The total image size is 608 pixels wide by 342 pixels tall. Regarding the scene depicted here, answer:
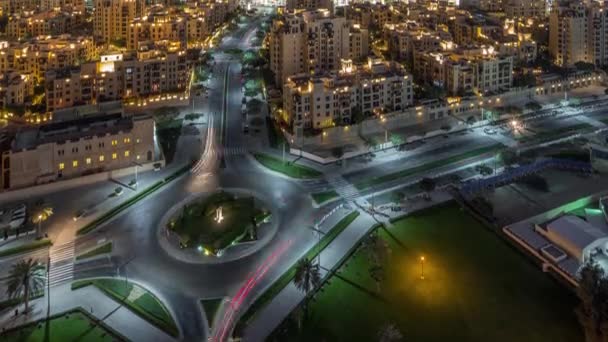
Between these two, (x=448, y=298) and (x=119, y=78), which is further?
(x=119, y=78)

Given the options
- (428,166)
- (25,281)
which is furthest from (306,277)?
(428,166)

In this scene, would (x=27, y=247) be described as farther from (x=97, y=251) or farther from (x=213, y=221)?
(x=213, y=221)

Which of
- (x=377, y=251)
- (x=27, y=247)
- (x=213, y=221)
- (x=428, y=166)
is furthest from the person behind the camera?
(x=428, y=166)

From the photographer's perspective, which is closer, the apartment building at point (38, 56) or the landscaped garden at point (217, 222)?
the landscaped garden at point (217, 222)

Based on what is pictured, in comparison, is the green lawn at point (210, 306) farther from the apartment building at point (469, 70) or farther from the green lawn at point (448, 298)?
the apartment building at point (469, 70)

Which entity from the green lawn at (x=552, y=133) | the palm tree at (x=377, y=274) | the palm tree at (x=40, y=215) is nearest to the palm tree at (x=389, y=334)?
the palm tree at (x=377, y=274)
